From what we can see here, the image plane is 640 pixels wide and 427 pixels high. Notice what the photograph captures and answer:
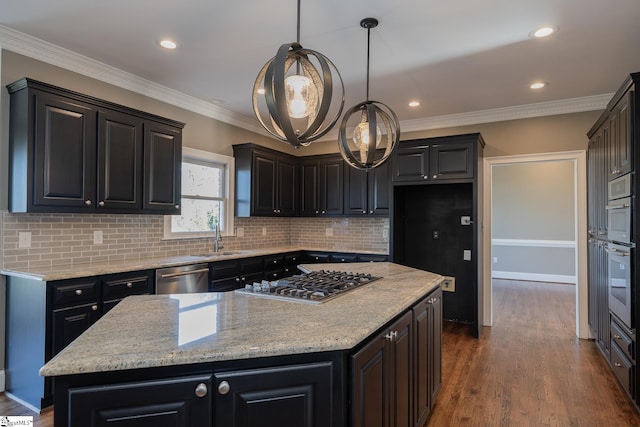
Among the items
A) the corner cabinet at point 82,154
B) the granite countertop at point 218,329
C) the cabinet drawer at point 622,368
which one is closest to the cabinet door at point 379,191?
the corner cabinet at point 82,154

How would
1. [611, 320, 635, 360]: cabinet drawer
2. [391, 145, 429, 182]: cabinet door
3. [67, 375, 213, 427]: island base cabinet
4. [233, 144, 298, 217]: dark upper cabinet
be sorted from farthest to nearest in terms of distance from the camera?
[233, 144, 298, 217]: dark upper cabinet, [391, 145, 429, 182]: cabinet door, [611, 320, 635, 360]: cabinet drawer, [67, 375, 213, 427]: island base cabinet

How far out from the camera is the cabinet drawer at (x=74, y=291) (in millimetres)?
2636

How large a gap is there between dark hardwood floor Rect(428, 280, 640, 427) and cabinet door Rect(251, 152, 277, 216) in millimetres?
2778

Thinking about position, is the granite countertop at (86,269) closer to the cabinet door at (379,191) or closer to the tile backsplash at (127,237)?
the tile backsplash at (127,237)

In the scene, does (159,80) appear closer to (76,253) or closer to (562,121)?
(76,253)

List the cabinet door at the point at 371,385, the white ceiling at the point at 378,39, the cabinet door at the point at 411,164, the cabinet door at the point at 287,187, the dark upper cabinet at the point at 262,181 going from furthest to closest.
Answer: the cabinet door at the point at 287,187 → the dark upper cabinet at the point at 262,181 → the cabinet door at the point at 411,164 → the white ceiling at the point at 378,39 → the cabinet door at the point at 371,385

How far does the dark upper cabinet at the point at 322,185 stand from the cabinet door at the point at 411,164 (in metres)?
0.88

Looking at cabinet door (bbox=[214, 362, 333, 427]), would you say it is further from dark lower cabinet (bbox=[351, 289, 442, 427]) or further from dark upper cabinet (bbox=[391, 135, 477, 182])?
dark upper cabinet (bbox=[391, 135, 477, 182])

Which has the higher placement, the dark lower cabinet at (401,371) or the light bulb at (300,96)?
the light bulb at (300,96)

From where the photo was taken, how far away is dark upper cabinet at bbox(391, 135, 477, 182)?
4457 millimetres

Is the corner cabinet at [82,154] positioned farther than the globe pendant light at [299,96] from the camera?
Yes

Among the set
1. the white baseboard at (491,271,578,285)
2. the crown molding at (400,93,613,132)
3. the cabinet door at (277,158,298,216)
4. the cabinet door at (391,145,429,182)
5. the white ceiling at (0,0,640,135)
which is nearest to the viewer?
the white ceiling at (0,0,640,135)

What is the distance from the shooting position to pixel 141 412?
1.18m

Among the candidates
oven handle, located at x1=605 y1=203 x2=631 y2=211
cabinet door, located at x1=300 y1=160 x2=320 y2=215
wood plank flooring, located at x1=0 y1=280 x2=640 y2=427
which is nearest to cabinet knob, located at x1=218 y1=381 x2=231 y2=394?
wood plank flooring, located at x1=0 y1=280 x2=640 y2=427
